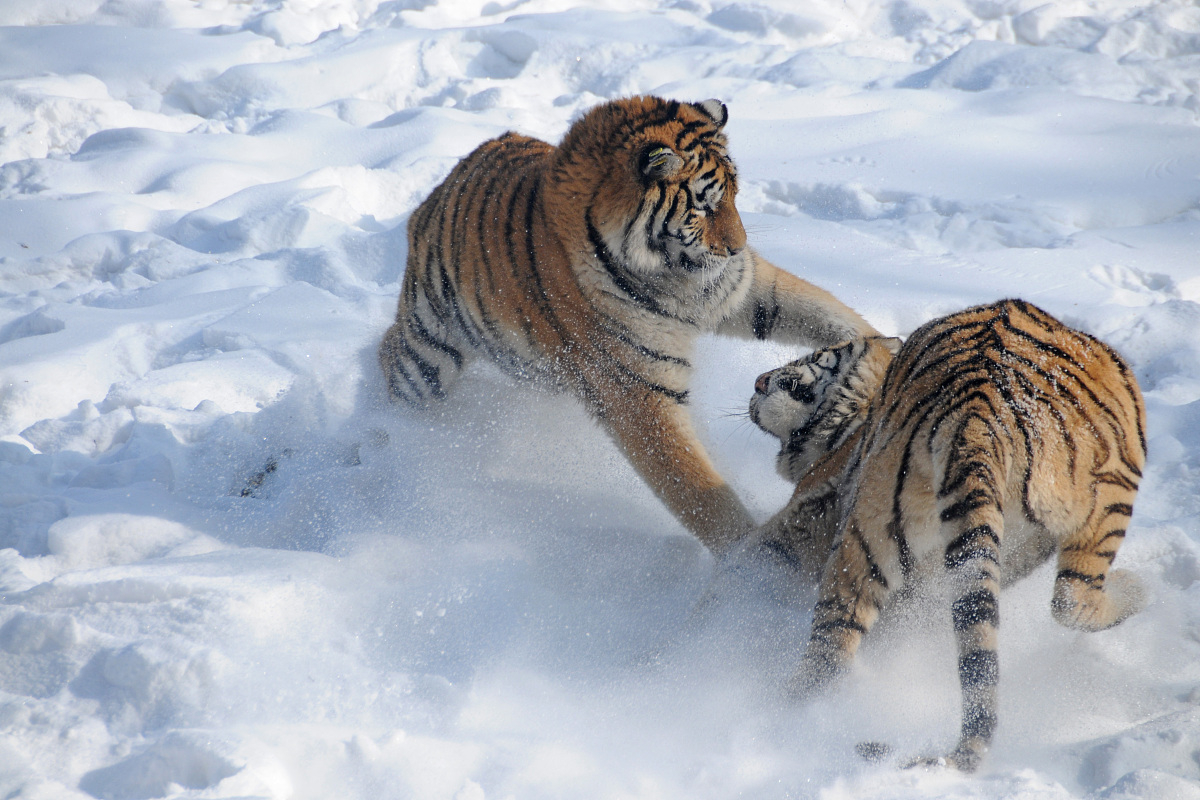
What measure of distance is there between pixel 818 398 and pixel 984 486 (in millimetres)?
1020

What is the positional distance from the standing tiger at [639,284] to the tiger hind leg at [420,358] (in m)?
0.29

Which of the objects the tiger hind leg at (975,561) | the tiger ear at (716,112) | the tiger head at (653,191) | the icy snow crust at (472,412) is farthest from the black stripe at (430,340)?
the tiger hind leg at (975,561)

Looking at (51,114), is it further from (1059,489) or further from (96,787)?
(1059,489)

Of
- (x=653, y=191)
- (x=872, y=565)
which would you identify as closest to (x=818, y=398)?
(x=653, y=191)

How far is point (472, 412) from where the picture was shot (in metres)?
3.22

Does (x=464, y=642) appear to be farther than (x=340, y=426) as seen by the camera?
No

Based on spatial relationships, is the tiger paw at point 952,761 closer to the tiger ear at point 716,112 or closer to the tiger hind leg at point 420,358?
the tiger ear at point 716,112

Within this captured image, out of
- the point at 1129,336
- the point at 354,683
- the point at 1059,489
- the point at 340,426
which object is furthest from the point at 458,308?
the point at 1129,336

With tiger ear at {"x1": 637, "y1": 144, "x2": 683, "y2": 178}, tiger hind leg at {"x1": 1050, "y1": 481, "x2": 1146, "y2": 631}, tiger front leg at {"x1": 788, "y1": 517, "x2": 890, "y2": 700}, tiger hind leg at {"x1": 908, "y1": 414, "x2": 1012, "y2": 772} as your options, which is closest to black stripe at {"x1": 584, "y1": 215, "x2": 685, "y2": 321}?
tiger ear at {"x1": 637, "y1": 144, "x2": 683, "y2": 178}

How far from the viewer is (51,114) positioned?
17.3 feet

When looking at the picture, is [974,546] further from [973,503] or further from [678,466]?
[678,466]

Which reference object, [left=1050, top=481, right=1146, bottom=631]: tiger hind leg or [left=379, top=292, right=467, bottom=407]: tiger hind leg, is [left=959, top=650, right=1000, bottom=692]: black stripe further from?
[left=379, top=292, right=467, bottom=407]: tiger hind leg

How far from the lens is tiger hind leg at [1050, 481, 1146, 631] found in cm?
162

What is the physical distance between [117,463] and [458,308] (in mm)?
1244
